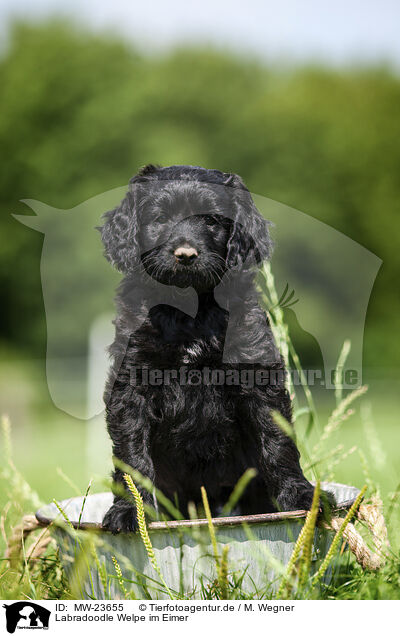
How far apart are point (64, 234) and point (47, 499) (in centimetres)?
218

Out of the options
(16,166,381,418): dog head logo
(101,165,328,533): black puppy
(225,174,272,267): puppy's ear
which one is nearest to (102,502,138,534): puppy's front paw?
(101,165,328,533): black puppy

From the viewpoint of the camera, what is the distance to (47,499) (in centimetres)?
444

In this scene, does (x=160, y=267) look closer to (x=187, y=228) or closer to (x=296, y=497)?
(x=187, y=228)

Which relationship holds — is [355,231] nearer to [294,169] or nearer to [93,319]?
[294,169]

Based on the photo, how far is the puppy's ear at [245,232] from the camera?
7.88ft

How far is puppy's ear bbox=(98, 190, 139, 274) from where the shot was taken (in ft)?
8.00

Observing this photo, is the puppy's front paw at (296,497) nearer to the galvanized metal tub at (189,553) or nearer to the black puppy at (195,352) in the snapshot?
the black puppy at (195,352)

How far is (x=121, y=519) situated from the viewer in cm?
208

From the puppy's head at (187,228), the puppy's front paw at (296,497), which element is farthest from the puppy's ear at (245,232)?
the puppy's front paw at (296,497)
